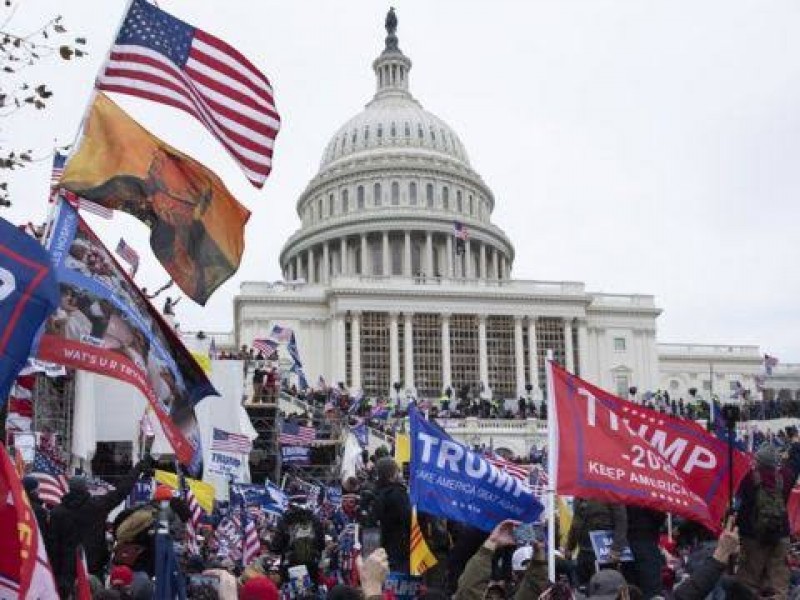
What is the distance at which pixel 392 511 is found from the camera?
30.7 feet

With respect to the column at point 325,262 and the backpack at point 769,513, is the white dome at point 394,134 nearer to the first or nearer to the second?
the column at point 325,262

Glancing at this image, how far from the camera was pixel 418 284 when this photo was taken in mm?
71250

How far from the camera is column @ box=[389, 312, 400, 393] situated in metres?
67.9

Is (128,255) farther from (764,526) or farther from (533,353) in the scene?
(533,353)

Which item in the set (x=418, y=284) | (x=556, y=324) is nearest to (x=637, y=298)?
(x=556, y=324)

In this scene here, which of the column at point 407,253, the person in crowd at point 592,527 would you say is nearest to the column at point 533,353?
Result: the column at point 407,253

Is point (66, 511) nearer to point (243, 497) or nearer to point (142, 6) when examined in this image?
point (142, 6)

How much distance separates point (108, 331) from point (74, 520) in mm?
1344

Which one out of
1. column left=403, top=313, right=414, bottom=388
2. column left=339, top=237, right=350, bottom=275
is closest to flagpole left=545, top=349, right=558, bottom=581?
column left=403, top=313, right=414, bottom=388

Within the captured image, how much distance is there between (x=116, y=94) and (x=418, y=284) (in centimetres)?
6252

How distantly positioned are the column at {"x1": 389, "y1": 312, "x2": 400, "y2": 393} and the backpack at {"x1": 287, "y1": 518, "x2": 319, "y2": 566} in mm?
55457

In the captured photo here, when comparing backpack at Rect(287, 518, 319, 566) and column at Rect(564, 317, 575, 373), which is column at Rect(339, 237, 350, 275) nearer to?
column at Rect(564, 317, 575, 373)

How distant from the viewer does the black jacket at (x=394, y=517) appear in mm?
9328

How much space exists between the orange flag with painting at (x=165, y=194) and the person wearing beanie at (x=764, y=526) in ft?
14.5
